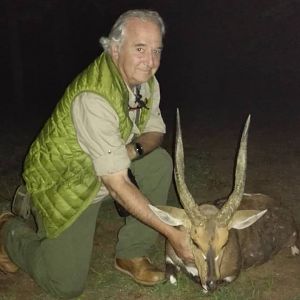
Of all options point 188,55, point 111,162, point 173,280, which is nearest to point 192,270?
point 173,280

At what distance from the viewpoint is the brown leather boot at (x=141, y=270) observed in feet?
16.0

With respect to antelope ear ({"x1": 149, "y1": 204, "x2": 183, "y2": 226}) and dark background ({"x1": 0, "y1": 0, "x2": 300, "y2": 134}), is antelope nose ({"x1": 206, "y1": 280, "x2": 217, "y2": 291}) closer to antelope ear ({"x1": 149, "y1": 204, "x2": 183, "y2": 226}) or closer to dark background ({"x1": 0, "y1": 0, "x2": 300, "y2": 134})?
antelope ear ({"x1": 149, "y1": 204, "x2": 183, "y2": 226})

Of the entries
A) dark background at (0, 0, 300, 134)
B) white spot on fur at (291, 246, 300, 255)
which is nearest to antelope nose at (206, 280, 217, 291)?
white spot on fur at (291, 246, 300, 255)

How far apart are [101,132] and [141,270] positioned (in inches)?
57.6

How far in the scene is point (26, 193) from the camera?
482 centimetres

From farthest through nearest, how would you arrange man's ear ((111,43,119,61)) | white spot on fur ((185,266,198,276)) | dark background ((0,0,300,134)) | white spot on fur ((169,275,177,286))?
dark background ((0,0,300,134)), white spot on fur ((169,275,177,286)), white spot on fur ((185,266,198,276)), man's ear ((111,43,119,61))

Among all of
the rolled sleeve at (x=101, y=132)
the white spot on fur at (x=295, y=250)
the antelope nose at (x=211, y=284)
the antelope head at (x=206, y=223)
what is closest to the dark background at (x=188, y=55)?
the white spot on fur at (x=295, y=250)

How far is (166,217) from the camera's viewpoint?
4.34 metres

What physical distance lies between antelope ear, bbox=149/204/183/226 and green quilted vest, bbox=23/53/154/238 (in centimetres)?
53

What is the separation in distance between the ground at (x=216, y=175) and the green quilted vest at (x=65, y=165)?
0.80 m

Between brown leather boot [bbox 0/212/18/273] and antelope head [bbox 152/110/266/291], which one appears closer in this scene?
antelope head [bbox 152/110/266/291]

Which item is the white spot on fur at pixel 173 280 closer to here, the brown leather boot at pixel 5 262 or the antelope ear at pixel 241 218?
the antelope ear at pixel 241 218

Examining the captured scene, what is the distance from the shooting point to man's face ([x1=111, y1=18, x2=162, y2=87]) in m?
4.24

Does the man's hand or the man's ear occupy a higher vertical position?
the man's ear
